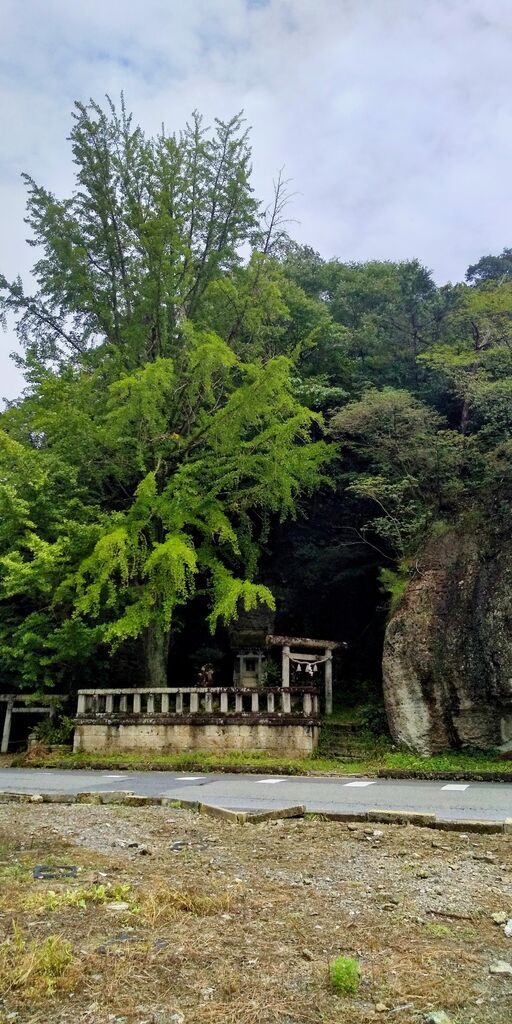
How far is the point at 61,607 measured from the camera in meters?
17.6

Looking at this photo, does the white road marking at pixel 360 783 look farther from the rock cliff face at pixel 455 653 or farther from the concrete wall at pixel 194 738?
the concrete wall at pixel 194 738

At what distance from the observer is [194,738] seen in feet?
49.6

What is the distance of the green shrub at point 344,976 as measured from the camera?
2662 mm

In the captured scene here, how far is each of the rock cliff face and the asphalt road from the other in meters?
2.74

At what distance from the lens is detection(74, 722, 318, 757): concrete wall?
48.4 ft

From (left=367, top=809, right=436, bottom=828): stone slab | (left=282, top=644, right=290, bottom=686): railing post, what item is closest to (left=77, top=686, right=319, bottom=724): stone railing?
(left=282, top=644, right=290, bottom=686): railing post

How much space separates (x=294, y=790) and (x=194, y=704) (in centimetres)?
647

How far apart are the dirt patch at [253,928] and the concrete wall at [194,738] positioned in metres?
9.39

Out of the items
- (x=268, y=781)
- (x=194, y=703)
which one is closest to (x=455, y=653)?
(x=268, y=781)

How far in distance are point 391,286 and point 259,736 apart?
15.7m

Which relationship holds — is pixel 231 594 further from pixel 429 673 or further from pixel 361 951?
pixel 361 951

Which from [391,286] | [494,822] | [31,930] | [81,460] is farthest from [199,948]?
[391,286]

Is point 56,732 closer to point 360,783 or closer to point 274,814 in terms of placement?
point 360,783

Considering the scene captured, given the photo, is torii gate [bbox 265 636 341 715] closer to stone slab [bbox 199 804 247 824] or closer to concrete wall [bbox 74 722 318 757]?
concrete wall [bbox 74 722 318 757]
